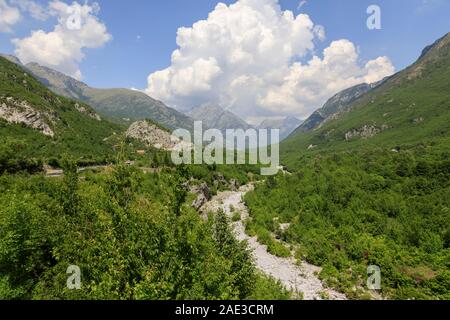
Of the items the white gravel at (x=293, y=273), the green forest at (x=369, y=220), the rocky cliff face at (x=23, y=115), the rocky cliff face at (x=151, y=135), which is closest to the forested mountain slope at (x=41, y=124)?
the rocky cliff face at (x=23, y=115)

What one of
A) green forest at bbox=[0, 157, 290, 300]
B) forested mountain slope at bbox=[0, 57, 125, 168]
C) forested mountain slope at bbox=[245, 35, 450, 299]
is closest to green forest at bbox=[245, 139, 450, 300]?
forested mountain slope at bbox=[245, 35, 450, 299]

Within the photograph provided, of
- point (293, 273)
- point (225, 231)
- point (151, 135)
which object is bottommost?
point (293, 273)

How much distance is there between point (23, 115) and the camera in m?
129

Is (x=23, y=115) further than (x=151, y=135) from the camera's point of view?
No

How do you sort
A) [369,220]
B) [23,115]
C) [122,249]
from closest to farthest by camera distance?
[122,249], [369,220], [23,115]

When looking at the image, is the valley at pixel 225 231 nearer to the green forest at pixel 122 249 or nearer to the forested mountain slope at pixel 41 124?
the green forest at pixel 122 249

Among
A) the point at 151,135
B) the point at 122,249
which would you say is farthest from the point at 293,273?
the point at 151,135

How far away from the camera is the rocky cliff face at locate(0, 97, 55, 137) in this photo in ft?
410

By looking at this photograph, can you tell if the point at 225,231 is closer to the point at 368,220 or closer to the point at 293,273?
the point at 293,273

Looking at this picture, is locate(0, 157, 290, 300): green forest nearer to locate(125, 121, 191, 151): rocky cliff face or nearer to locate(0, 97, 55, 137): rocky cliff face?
locate(0, 97, 55, 137): rocky cliff face
